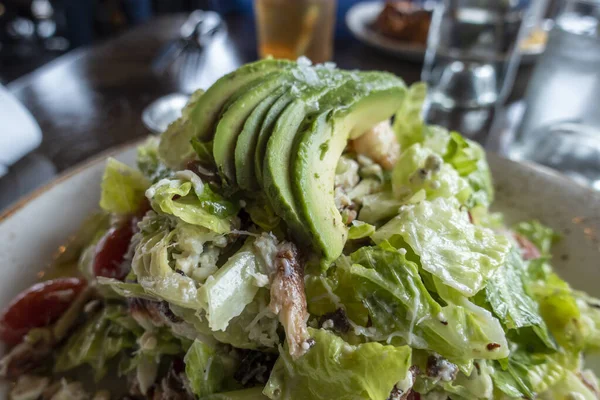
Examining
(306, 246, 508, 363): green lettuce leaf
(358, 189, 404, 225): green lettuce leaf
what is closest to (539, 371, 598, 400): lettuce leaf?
(306, 246, 508, 363): green lettuce leaf

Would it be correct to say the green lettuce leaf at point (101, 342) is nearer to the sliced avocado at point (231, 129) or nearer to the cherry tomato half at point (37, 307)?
the cherry tomato half at point (37, 307)

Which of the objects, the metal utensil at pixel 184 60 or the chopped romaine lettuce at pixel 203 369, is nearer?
the chopped romaine lettuce at pixel 203 369

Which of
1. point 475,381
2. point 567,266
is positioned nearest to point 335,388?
point 475,381

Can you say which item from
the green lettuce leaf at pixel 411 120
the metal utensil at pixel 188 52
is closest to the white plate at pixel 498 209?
the green lettuce leaf at pixel 411 120

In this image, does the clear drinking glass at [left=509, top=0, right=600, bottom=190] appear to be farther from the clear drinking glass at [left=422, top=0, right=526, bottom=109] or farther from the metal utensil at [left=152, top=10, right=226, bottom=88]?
the metal utensil at [left=152, top=10, right=226, bottom=88]

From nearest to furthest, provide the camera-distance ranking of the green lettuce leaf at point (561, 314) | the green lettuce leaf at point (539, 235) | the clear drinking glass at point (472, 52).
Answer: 1. the green lettuce leaf at point (561, 314)
2. the green lettuce leaf at point (539, 235)
3. the clear drinking glass at point (472, 52)

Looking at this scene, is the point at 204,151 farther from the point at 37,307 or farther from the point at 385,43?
the point at 385,43

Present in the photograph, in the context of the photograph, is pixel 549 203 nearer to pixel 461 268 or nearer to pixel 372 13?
pixel 461 268

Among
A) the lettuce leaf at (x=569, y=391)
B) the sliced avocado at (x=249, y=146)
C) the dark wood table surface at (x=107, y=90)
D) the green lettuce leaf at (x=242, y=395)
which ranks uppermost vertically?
the sliced avocado at (x=249, y=146)
